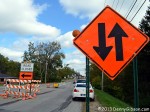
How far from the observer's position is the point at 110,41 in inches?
193

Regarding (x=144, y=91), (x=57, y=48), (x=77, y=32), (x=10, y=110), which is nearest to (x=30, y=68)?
(x=10, y=110)

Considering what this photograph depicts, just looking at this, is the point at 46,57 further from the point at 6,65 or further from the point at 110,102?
the point at 110,102

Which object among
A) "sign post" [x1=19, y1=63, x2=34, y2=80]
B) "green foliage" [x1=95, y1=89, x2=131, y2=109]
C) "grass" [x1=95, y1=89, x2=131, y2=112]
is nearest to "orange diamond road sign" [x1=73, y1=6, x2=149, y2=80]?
"grass" [x1=95, y1=89, x2=131, y2=112]

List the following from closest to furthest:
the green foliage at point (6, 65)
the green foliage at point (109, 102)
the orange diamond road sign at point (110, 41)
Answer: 1. the orange diamond road sign at point (110, 41)
2. the green foliage at point (109, 102)
3. the green foliage at point (6, 65)

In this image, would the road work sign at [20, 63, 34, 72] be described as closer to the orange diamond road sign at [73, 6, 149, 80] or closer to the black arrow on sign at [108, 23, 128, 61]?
the orange diamond road sign at [73, 6, 149, 80]

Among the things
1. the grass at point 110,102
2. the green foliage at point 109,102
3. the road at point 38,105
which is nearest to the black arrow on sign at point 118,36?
the road at point 38,105

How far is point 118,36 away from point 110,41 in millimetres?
145

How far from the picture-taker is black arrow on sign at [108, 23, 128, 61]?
484cm

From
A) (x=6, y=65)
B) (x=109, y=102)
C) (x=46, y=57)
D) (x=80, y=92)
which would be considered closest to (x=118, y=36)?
(x=109, y=102)

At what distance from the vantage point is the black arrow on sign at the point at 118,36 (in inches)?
191

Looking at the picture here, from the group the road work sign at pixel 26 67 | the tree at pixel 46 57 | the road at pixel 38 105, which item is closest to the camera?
the road at pixel 38 105

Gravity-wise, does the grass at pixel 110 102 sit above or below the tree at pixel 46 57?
below

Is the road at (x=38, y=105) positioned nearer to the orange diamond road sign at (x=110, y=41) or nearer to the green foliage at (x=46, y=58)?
the orange diamond road sign at (x=110, y=41)

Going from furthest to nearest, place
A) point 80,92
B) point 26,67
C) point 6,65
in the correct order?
point 6,65 → point 80,92 → point 26,67
